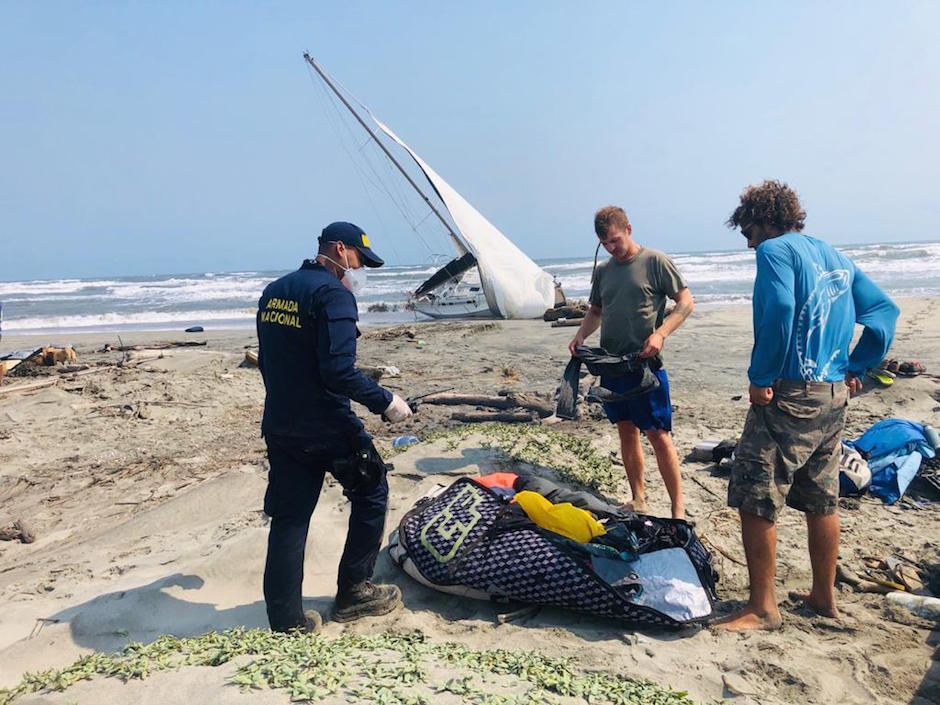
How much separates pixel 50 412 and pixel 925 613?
868 centimetres

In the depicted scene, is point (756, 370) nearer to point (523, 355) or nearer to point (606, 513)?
point (606, 513)

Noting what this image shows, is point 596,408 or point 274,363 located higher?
point 274,363

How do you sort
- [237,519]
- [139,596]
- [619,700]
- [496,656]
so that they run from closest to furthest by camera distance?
[619,700] → [496,656] → [139,596] → [237,519]

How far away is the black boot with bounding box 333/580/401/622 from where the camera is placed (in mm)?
3205

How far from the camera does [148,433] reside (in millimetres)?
7461

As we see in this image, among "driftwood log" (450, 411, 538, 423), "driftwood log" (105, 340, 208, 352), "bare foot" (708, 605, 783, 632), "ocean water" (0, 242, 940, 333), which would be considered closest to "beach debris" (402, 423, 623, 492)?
"driftwood log" (450, 411, 538, 423)

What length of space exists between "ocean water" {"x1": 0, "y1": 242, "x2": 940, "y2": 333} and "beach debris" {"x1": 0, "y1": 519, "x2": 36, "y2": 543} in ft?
54.8

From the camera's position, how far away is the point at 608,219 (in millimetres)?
4133

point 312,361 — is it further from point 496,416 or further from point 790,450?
point 496,416

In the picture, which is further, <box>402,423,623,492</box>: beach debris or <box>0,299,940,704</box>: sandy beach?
<box>402,423,623,492</box>: beach debris

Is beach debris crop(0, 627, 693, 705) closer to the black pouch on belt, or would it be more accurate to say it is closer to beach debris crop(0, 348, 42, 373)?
the black pouch on belt

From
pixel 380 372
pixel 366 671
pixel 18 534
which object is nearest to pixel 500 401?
pixel 380 372

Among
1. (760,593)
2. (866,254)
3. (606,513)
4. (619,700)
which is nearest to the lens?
(619,700)

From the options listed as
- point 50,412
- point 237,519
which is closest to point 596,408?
point 237,519
